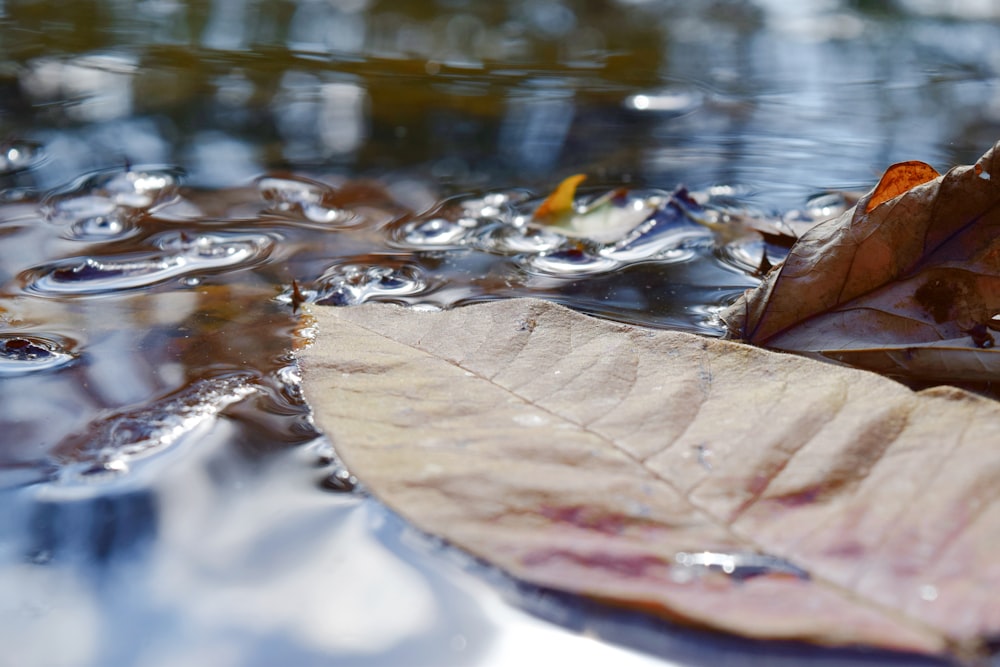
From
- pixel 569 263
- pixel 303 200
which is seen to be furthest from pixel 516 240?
pixel 303 200

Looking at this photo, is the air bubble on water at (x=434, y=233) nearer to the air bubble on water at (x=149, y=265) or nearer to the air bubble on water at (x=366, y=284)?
the air bubble on water at (x=366, y=284)

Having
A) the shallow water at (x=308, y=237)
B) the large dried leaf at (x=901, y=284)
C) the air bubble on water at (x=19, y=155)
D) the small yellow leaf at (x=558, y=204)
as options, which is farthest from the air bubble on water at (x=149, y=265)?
the large dried leaf at (x=901, y=284)

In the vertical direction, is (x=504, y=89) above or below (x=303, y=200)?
above

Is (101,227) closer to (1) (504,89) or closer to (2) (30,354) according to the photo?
(2) (30,354)

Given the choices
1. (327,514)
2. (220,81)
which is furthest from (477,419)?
(220,81)

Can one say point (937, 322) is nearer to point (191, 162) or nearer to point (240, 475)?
point (240, 475)

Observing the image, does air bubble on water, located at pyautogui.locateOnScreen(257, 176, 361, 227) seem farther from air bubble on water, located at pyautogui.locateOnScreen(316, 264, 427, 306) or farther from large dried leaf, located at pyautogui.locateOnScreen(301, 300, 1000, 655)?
large dried leaf, located at pyautogui.locateOnScreen(301, 300, 1000, 655)
